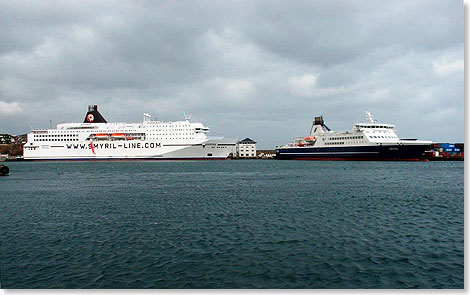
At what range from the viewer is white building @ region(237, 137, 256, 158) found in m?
114

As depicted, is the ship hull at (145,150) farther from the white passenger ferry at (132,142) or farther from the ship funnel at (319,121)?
the ship funnel at (319,121)

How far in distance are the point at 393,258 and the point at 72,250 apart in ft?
29.3

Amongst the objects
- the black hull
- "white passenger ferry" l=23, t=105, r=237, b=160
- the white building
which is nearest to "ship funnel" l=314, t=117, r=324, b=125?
the black hull

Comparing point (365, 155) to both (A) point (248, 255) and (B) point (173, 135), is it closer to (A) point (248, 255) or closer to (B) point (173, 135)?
(B) point (173, 135)

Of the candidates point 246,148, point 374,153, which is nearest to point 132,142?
point 374,153

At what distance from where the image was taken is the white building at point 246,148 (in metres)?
114

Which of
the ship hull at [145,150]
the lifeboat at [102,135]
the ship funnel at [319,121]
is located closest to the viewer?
the ship hull at [145,150]

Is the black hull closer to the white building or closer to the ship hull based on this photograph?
the ship hull

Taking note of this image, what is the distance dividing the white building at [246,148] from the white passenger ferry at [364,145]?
1562 inches

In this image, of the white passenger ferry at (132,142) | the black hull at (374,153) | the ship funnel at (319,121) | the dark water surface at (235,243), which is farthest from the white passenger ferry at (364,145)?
the dark water surface at (235,243)

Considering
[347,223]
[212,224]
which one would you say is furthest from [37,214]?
[347,223]

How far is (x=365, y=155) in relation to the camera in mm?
59562

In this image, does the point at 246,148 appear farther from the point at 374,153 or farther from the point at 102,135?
the point at 374,153

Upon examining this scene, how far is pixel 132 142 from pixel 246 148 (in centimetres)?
5148
